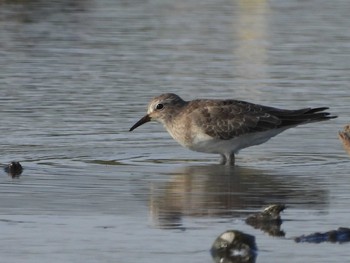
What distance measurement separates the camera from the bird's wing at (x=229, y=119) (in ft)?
48.4

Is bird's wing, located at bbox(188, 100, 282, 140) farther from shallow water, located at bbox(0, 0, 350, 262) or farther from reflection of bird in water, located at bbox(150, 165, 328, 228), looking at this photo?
reflection of bird in water, located at bbox(150, 165, 328, 228)

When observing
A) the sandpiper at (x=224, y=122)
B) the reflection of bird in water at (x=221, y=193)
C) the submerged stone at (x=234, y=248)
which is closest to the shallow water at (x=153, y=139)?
the reflection of bird in water at (x=221, y=193)

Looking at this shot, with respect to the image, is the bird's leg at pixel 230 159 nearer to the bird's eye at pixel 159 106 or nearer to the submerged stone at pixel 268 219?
the bird's eye at pixel 159 106

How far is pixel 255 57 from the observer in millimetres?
23531

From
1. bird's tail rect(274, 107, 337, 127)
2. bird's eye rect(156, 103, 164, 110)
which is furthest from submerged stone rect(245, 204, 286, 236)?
bird's eye rect(156, 103, 164, 110)

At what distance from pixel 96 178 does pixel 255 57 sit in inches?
415

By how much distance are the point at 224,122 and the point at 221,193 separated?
224cm

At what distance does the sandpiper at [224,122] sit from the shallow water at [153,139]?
0.84 ft

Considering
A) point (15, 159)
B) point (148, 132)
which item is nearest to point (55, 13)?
point (148, 132)

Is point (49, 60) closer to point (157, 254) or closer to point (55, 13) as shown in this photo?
point (55, 13)

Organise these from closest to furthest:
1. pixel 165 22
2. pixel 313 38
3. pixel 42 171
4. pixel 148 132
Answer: pixel 42 171 < pixel 148 132 < pixel 313 38 < pixel 165 22

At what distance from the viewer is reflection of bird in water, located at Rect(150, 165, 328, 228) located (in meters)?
11.6

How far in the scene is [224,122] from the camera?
1480 cm

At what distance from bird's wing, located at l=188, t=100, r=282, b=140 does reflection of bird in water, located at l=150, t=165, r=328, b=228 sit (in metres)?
0.54
